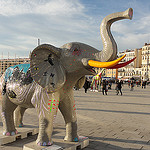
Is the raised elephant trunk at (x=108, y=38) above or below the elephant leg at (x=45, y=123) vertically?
above

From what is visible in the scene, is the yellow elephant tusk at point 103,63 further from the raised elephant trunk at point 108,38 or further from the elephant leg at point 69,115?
the elephant leg at point 69,115

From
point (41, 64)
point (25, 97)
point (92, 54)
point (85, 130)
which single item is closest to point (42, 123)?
point (25, 97)

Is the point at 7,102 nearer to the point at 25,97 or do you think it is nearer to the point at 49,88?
the point at 25,97

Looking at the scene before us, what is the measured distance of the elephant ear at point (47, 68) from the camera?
2.90m

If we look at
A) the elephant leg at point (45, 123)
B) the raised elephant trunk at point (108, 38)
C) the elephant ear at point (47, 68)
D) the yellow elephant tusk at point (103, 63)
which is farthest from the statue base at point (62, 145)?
the raised elephant trunk at point (108, 38)

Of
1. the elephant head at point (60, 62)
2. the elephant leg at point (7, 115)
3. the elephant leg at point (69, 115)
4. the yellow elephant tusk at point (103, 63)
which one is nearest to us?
the yellow elephant tusk at point (103, 63)

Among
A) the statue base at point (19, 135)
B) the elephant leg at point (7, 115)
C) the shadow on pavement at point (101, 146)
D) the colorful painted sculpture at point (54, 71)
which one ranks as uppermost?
the colorful painted sculpture at point (54, 71)

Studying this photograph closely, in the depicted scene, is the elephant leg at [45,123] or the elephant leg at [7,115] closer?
the elephant leg at [45,123]

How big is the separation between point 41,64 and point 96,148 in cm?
208

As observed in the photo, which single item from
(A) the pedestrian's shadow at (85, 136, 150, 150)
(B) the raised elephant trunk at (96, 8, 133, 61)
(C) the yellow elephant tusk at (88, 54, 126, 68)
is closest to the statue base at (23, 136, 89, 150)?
(A) the pedestrian's shadow at (85, 136, 150, 150)

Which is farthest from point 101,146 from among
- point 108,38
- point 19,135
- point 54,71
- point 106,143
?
point 108,38

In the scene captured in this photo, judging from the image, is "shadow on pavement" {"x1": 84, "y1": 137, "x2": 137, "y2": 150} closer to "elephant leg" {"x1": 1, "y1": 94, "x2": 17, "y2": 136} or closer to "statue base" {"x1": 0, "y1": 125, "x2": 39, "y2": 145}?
"statue base" {"x1": 0, "y1": 125, "x2": 39, "y2": 145}

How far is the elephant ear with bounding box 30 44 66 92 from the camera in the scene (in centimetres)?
290

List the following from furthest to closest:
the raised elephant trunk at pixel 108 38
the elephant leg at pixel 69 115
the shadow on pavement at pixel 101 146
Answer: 1. the shadow on pavement at pixel 101 146
2. the elephant leg at pixel 69 115
3. the raised elephant trunk at pixel 108 38
